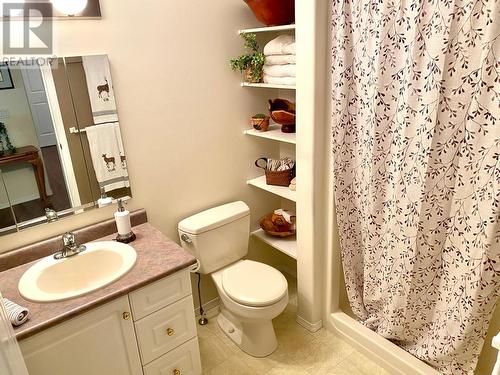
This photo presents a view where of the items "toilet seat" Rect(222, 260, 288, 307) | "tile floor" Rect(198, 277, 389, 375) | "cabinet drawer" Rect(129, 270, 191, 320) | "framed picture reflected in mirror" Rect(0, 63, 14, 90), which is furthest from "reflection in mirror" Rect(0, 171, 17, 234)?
"tile floor" Rect(198, 277, 389, 375)

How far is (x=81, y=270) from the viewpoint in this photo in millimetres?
1723

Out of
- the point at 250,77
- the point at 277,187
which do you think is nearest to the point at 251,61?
the point at 250,77

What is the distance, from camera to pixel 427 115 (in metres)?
1.41

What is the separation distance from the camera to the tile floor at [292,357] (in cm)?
199

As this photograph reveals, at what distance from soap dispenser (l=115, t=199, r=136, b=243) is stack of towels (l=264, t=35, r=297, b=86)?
3.52 ft

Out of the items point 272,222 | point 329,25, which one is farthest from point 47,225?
point 329,25

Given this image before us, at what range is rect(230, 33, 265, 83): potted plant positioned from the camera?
6.84ft

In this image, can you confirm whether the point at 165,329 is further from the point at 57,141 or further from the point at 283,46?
A: the point at 283,46

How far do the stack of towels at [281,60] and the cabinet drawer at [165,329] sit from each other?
4.10 feet

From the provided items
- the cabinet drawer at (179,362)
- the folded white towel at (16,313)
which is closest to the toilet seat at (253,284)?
the cabinet drawer at (179,362)

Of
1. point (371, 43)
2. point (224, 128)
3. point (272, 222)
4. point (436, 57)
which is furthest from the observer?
point (272, 222)

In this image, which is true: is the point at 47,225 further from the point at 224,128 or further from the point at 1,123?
the point at 224,128

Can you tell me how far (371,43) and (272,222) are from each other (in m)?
1.28

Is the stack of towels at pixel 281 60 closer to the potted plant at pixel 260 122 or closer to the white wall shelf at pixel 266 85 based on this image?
the white wall shelf at pixel 266 85
